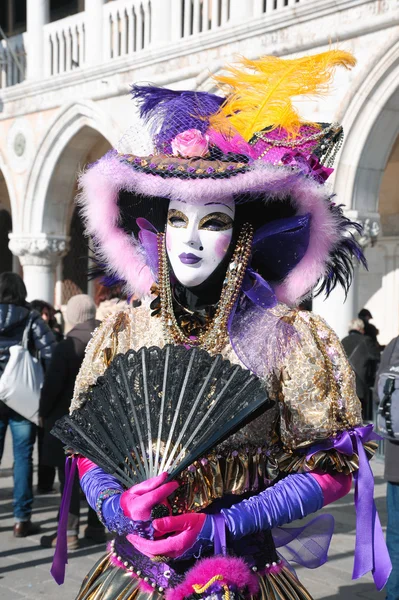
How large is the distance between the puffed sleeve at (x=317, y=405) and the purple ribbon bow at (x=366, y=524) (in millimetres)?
12

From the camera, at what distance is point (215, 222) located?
183cm

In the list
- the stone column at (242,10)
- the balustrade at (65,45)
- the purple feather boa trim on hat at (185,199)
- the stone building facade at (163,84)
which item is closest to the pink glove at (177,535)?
the purple feather boa trim on hat at (185,199)

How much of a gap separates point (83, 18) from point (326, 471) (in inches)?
391

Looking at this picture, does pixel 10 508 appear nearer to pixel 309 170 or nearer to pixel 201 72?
pixel 309 170

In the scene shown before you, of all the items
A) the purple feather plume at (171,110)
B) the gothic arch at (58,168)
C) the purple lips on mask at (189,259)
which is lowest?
the purple lips on mask at (189,259)

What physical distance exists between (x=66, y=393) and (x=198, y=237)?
288 centimetres

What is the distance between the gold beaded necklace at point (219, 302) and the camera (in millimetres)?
1816

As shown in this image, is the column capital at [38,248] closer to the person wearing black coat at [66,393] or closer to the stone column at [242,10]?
the stone column at [242,10]

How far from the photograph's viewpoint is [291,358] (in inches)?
69.7

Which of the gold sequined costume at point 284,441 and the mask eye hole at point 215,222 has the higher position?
the mask eye hole at point 215,222

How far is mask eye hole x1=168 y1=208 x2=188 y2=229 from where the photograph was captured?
6.01ft

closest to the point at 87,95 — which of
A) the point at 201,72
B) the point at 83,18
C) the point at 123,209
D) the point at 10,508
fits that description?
the point at 83,18

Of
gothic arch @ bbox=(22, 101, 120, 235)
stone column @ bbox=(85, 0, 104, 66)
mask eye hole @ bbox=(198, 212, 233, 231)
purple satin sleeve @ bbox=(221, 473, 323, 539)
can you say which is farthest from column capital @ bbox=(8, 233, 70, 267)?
purple satin sleeve @ bbox=(221, 473, 323, 539)

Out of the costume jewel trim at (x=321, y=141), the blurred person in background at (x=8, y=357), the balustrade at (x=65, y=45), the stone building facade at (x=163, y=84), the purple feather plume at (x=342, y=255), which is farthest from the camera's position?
the balustrade at (x=65, y=45)
